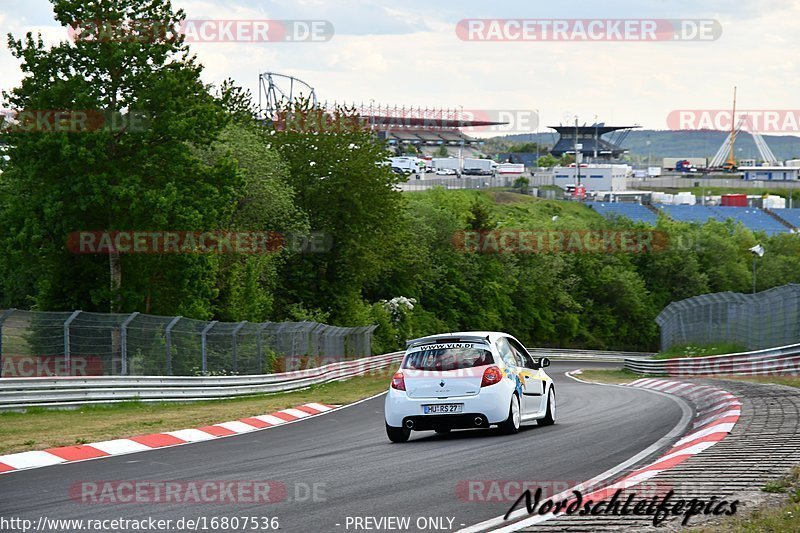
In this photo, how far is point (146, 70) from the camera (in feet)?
112

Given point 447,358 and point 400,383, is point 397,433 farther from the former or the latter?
point 447,358

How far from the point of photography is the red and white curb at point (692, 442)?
7.55m

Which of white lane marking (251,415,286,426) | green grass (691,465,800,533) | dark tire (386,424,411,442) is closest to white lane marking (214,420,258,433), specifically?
white lane marking (251,415,286,426)

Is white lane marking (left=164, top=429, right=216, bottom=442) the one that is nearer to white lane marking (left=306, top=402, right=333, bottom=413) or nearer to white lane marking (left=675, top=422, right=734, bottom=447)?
white lane marking (left=675, top=422, right=734, bottom=447)

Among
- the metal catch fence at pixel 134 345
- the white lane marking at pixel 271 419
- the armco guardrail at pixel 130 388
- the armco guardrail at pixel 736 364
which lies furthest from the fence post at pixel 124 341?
the armco guardrail at pixel 736 364

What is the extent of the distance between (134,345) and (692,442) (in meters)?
13.7

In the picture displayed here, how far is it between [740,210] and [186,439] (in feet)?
445

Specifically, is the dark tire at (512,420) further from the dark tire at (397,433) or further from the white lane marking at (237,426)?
the white lane marking at (237,426)

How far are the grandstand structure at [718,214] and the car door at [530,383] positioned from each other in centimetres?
11224

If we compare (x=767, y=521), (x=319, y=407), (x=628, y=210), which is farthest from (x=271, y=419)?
(x=628, y=210)

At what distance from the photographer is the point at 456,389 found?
46.6ft

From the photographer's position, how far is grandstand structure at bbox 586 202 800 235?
422 ft

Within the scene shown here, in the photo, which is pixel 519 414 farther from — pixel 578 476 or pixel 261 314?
pixel 261 314

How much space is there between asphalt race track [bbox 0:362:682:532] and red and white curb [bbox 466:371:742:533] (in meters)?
0.42
